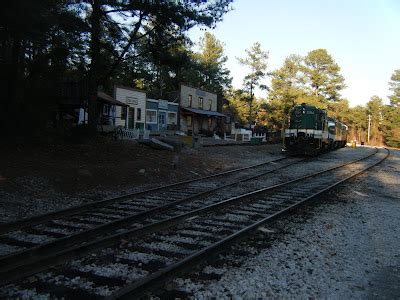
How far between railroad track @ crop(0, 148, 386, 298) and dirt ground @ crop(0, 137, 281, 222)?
267 cm

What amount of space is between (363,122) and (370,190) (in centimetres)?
9654

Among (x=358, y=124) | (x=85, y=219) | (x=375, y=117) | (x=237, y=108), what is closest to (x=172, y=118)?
(x=85, y=219)

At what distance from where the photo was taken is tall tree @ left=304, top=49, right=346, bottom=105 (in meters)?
78.0

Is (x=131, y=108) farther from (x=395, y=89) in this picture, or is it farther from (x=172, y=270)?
(x=395, y=89)

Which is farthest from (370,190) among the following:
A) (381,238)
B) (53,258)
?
(53,258)

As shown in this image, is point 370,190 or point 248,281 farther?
point 370,190

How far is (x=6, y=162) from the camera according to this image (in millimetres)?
11391

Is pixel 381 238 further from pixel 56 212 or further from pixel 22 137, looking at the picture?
pixel 22 137

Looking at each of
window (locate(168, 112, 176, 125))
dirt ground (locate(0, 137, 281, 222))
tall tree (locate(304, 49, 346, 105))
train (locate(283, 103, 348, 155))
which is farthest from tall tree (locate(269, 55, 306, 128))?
dirt ground (locate(0, 137, 281, 222))

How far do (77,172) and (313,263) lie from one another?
27.2 feet

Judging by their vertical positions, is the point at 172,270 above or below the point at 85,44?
below

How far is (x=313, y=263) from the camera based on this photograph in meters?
5.59

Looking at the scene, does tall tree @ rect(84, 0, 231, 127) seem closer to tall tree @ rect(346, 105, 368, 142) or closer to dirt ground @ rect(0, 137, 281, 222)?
dirt ground @ rect(0, 137, 281, 222)

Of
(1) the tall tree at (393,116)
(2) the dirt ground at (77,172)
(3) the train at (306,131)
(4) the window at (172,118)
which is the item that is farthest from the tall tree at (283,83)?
(2) the dirt ground at (77,172)
